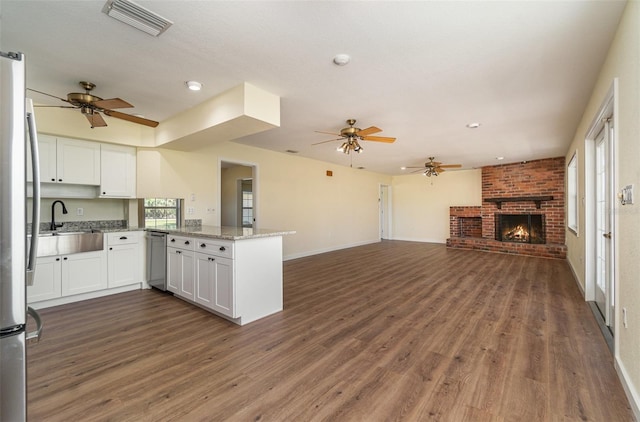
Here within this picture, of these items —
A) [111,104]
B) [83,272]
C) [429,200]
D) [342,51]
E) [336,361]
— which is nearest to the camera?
[336,361]

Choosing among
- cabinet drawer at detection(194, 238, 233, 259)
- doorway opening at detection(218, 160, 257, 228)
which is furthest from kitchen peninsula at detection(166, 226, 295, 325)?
doorway opening at detection(218, 160, 257, 228)

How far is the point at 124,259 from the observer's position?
3957mm

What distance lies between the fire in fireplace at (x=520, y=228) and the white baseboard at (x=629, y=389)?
248 inches

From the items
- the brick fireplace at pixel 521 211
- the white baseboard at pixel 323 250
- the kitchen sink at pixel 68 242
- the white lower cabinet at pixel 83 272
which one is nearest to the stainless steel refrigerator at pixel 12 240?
the kitchen sink at pixel 68 242

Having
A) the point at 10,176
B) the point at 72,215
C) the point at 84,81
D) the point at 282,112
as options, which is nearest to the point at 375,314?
the point at 282,112

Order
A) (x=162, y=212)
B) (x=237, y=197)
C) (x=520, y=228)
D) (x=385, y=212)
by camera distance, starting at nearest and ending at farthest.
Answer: (x=162, y=212) → (x=520, y=228) → (x=237, y=197) → (x=385, y=212)

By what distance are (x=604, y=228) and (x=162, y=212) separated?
19.3ft

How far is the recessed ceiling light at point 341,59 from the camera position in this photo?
2.35 m

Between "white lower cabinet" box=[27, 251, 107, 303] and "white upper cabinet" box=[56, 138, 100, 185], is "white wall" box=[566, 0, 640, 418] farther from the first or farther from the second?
"white upper cabinet" box=[56, 138, 100, 185]

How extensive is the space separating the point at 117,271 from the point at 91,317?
3.15 ft

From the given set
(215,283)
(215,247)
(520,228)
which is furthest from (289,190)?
(520,228)

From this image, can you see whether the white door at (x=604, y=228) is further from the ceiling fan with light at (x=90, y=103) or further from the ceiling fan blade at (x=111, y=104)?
the ceiling fan with light at (x=90, y=103)

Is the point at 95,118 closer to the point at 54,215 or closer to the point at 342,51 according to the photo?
the point at 54,215

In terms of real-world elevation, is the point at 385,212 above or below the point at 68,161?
below
